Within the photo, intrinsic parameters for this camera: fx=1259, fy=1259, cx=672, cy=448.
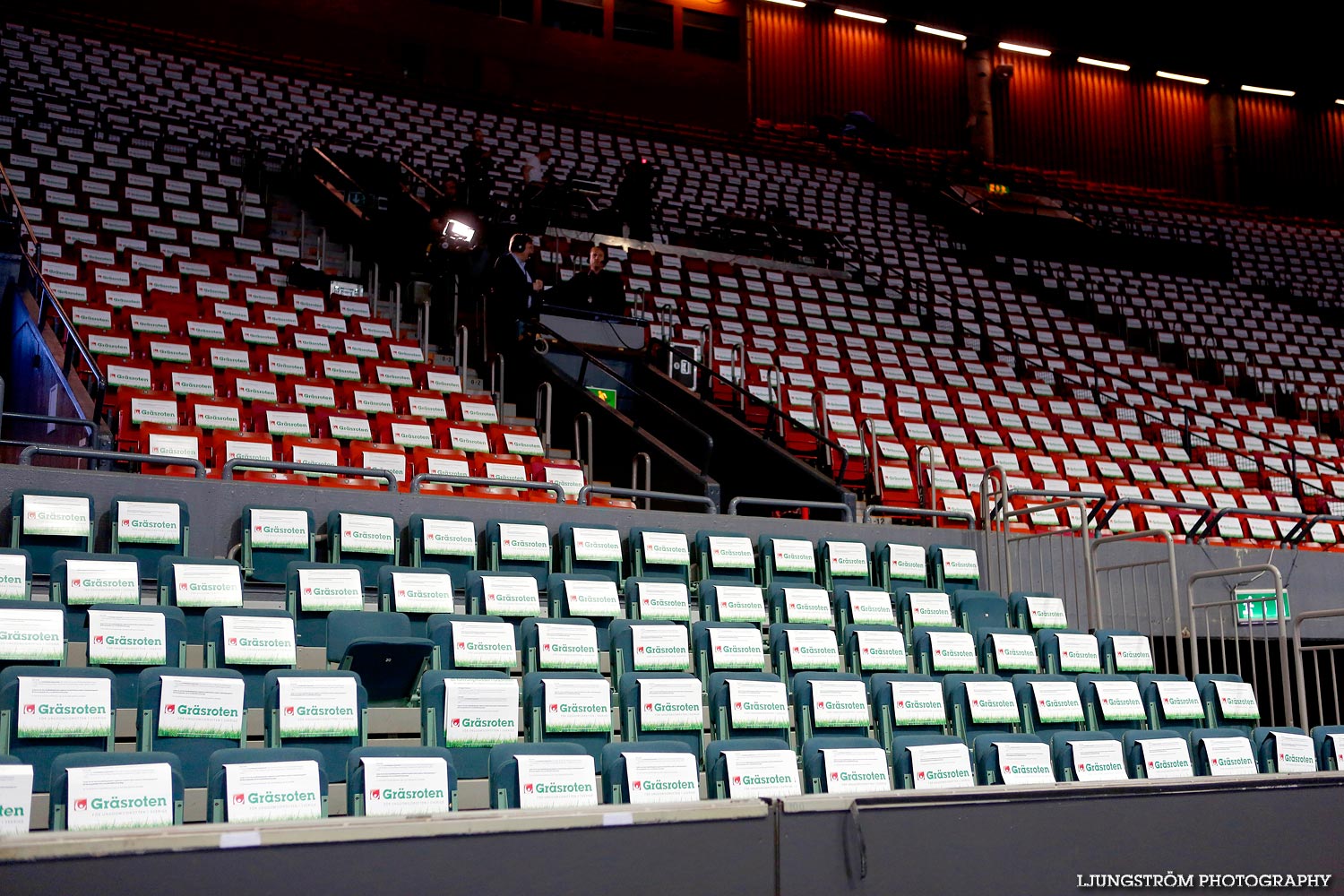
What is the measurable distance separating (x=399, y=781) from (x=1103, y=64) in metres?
25.6

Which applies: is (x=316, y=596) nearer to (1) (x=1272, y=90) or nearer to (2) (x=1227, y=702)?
(2) (x=1227, y=702)

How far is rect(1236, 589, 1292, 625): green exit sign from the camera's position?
823 cm

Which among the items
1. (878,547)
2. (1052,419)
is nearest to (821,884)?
(878,547)

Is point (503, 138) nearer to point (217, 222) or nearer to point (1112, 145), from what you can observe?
point (217, 222)

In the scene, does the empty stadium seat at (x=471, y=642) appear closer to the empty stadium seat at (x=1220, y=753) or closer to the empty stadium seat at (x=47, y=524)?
the empty stadium seat at (x=47, y=524)

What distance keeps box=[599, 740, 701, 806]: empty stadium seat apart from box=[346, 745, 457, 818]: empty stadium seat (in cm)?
54

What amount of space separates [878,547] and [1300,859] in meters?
3.73

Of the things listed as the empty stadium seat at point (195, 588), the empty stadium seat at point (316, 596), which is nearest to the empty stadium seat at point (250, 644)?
the empty stadium seat at point (195, 588)

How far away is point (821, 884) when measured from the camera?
3385 mm

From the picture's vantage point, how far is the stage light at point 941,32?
971 inches

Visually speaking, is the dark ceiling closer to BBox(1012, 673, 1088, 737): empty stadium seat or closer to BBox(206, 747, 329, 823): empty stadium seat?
BBox(1012, 673, 1088, 737): empty stadium seat

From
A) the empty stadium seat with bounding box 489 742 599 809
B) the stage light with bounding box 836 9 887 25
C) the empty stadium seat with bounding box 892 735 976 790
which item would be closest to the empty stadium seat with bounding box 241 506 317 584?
the empty stadium seat with bounding box 489 742 599 809

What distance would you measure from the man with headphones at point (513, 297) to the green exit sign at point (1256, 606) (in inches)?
240

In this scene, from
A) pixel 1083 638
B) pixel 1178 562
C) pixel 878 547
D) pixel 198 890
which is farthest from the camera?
pixel 1178 562
